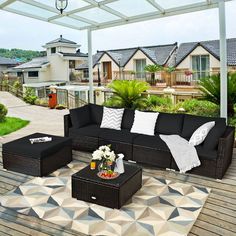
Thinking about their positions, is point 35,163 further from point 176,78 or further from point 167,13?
point 176,78

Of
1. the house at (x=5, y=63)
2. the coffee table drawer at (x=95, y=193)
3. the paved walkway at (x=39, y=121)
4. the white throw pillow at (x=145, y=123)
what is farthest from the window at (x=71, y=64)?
the coffee table drawer at (x=95, y=193)

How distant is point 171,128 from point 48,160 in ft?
7.83

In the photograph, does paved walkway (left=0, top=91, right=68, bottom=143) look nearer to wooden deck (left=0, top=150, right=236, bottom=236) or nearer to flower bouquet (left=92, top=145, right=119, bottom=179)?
wooden deck (left=0, top=150, right=236, bottom=236)

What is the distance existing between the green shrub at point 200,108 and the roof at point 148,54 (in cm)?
1089

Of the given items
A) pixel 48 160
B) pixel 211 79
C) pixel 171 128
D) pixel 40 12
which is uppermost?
pixel 40 12

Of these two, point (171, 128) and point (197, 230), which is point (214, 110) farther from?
point (197, 230)

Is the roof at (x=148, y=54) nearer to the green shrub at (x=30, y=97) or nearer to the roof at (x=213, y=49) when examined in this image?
the roof at (x=213, y=49)

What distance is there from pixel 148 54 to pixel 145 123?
14.0 m

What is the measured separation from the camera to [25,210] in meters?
3.37

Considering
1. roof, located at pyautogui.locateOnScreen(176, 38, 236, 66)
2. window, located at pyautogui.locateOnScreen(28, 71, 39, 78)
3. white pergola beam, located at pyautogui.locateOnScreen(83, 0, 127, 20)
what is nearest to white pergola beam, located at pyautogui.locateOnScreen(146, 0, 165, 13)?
white pergola beam, located at pyautogui.locateOnScreen(83, 0, 127, 20)

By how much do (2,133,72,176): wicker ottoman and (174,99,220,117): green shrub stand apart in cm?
385

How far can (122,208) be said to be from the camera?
338cm

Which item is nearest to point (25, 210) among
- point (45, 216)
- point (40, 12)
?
point (45, 216)

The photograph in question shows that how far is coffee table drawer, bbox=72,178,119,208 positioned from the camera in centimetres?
332
